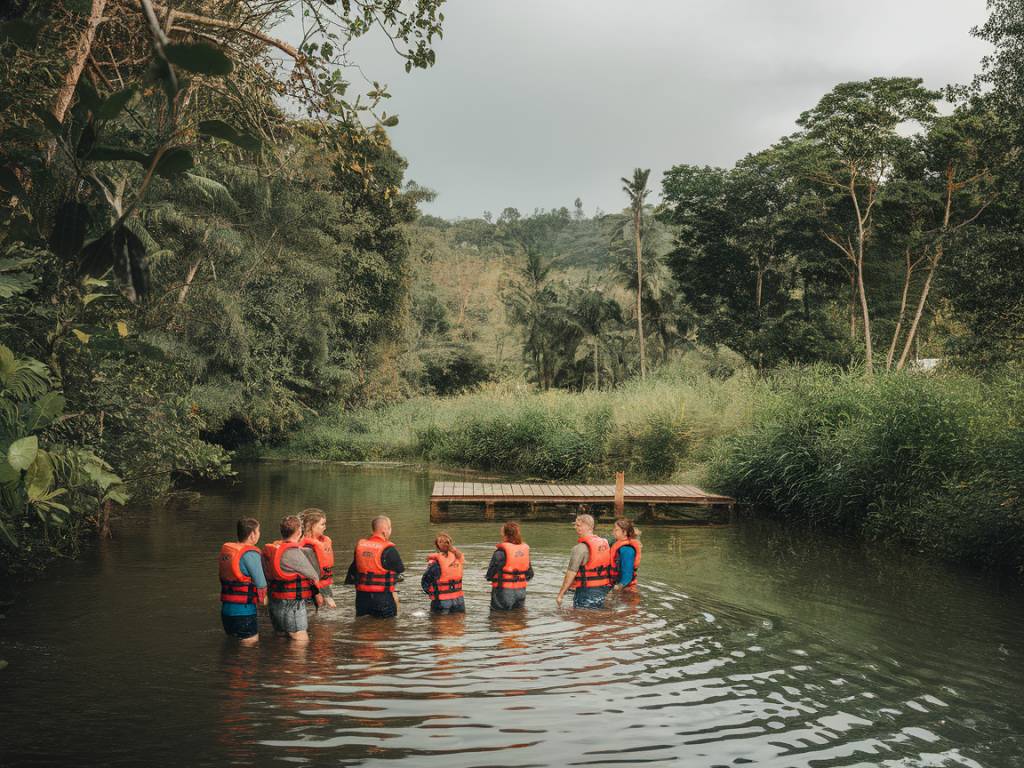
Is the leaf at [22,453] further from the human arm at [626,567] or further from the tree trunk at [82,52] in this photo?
the human arm at [626,567]

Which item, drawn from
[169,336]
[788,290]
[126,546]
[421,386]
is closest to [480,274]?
[421,386]

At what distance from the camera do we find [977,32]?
19.5 metres

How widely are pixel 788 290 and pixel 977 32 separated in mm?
25466

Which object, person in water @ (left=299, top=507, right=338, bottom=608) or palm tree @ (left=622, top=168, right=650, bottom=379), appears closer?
person in water @ (left=299, top=507, right=338, bottom=608)

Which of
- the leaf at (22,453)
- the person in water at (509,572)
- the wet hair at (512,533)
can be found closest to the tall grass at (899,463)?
the person in water at (509,572)

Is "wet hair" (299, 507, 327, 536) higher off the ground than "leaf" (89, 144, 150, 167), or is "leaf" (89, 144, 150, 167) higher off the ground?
"leaf" (89, 144, 150, 167)

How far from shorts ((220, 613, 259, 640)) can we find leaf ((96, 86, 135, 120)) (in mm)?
7131

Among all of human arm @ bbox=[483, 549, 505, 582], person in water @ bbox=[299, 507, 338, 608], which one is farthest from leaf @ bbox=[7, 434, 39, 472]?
human arm @ bbox=[483, 549, 505, 582]

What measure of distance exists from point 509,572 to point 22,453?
626 cm

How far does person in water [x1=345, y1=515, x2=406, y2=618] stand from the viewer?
9312mm

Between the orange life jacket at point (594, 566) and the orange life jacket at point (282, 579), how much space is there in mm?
3019

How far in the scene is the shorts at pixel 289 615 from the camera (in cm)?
879

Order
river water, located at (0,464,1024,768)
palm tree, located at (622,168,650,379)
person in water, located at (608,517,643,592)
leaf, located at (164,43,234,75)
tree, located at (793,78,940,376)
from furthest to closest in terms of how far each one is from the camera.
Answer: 1. palm tree, located at (622,168,650,379)
2. tree, located at (793,78,940,376)
3. person in water, located at (608,517,643,592)
4. river water, located at (0,464,1024,768)
5. leaf, located at (164,43,234,75)

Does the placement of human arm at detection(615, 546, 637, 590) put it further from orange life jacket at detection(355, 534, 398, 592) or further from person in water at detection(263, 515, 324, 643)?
person in water at detection(263, 515, 324, 643)
